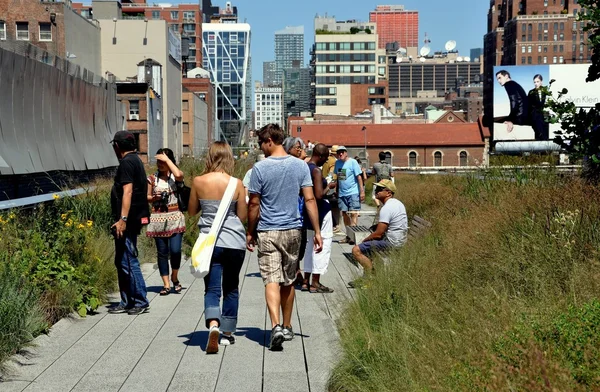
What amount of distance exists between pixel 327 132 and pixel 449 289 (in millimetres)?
111047

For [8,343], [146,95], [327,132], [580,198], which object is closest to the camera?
[8,343]

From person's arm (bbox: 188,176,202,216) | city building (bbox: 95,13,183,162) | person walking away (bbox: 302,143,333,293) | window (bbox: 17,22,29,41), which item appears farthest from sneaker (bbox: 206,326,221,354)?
city building (bbox: 95,13,183,162)

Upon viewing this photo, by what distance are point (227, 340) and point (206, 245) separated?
3.03 ft

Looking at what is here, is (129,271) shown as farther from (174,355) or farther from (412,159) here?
(412,159)

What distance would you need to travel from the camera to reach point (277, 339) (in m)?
7.86

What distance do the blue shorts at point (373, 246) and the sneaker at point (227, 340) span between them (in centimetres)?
334

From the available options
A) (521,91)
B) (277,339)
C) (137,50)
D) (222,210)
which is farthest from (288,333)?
(521,91)

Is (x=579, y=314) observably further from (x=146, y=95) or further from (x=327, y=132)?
(x=327, y=132)

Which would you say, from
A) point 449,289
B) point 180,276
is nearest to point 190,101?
point 180,276

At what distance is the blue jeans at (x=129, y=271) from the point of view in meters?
9.61

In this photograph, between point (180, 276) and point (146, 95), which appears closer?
point (180, 276)

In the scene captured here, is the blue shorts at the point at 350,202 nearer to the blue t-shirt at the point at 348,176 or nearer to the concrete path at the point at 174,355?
the blue t-shirt at the point at 348,176

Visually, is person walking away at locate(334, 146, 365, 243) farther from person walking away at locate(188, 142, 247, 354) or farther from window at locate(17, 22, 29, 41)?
window at locate(17, 22, 29, 41)

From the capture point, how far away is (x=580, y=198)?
876cm
